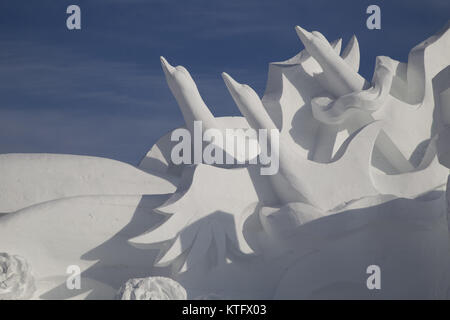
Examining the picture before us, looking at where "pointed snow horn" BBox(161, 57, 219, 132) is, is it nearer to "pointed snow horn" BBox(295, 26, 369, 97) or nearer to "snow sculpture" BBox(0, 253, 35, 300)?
"pointed snow horn" BBox(295, 26, 369, 97)

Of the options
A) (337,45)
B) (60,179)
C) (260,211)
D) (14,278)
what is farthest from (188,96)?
(14,278)

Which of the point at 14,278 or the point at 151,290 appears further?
the point at 14,278

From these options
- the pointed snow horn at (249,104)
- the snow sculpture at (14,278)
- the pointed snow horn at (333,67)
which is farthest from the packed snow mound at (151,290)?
the pointed snow horn at (333,67)

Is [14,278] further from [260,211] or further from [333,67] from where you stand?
[333,67]

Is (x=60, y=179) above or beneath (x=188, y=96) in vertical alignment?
beneath

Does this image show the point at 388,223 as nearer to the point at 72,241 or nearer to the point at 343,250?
the point at 343,250

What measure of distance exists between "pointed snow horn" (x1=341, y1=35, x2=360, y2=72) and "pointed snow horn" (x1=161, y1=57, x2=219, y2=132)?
2.06m

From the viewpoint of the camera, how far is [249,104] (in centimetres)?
851

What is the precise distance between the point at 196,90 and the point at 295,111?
1.20 m

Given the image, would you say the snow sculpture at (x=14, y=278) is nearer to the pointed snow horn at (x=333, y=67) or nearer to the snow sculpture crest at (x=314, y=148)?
the snow sculpture crest at (x=314, y=148)

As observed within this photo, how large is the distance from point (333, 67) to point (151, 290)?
138 inches

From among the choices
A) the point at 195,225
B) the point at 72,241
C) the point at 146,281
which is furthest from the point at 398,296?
the point at 72,241

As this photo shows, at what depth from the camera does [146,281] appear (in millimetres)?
6953

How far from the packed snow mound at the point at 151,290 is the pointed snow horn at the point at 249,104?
216cm
